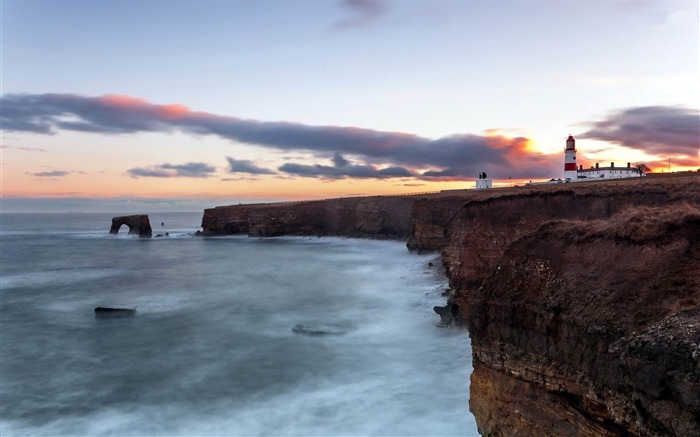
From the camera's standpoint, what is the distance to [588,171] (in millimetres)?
59281

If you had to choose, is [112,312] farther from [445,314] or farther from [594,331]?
[594,331]

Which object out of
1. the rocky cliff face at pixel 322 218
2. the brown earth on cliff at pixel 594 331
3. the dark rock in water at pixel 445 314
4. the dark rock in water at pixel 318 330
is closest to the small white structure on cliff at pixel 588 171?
the rocky cliff face at pixel 322 218

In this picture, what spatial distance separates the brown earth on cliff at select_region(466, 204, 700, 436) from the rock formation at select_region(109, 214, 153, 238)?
299 feet

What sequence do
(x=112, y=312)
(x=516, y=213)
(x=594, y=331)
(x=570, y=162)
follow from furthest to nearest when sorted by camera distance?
(x=570, y=162), (x=112, y=312), (x=516, y=213), (x=594, y=331)

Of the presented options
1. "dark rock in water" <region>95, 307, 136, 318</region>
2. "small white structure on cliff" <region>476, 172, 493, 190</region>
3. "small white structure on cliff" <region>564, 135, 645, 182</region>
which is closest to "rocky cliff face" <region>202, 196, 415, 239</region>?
"small white structure on cliff" <region>476, 172, 493, 190</region>

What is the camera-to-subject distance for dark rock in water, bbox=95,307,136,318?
27.4 meters

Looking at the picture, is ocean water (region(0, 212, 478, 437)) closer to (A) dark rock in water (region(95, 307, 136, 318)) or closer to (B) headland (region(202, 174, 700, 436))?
(A) dark rock in water (region(95, 307, 136, 318))

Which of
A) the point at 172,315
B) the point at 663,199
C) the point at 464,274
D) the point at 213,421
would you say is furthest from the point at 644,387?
the point at 172,315

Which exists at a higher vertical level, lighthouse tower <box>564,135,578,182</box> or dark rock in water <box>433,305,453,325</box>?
lighthouse tower <box>564,135,578,182</box>

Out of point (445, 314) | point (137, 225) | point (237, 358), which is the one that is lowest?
point (237, 358)

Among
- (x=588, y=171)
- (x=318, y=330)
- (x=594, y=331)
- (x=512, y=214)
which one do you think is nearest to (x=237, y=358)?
(x=318, y=330)

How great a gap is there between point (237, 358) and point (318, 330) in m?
4.63

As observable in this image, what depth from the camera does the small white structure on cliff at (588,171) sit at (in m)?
51.7

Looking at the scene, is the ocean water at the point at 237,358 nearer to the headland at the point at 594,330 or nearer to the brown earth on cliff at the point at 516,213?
the brown earth on cliff at the point at 516,213
